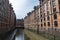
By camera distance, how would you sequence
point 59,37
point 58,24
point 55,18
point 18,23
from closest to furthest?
point 59,37 → point 58,24 → point 55,18 → point 18,23

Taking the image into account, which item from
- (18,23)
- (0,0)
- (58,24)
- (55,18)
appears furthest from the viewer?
(18,23)

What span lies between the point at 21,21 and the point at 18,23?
3.76 metres

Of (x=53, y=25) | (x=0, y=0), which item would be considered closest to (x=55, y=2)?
→ (x=53, y=25)

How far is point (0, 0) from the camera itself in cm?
1864

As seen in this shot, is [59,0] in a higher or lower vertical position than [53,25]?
higher

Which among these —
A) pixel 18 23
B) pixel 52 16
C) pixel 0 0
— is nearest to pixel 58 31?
pixel 52 16

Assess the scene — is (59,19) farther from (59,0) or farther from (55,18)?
(59,0)

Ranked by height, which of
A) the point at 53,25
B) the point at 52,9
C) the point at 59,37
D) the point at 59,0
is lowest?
the point at 59,37

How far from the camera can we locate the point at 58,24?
1531cm

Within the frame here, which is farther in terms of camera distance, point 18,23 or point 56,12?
point 18,23

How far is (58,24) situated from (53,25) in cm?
169

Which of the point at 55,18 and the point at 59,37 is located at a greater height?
the point at 55,18

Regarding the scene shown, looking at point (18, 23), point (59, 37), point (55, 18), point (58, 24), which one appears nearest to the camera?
point (59, 37)

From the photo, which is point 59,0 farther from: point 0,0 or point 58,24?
point 0,0
